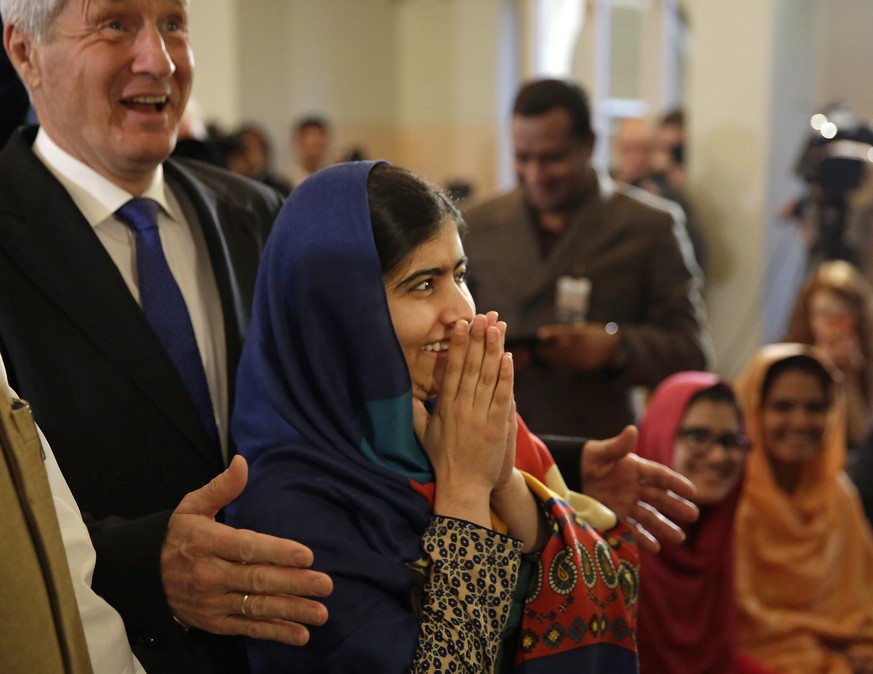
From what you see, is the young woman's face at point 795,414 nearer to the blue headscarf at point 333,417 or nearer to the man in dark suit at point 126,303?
the man in dark suit at point 126,303

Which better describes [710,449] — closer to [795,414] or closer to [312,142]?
[795,414]

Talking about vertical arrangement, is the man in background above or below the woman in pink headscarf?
above

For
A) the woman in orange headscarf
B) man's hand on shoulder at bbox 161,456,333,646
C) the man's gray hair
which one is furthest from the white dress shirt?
the woman in orange headscarf

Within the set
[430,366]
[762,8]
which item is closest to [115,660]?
[430,366]

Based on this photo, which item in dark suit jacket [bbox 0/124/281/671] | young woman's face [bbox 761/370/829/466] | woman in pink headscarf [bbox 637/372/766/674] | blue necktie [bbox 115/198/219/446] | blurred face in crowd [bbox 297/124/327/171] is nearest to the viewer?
dark suit jacket [bbox 0/124/281/671]

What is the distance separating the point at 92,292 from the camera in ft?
5.77

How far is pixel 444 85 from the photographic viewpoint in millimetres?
10305

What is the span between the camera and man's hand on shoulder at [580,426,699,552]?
1844mm

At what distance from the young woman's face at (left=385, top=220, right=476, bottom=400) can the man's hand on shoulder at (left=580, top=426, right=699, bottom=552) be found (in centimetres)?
38

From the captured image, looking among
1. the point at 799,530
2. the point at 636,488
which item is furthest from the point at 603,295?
the point at 636,488

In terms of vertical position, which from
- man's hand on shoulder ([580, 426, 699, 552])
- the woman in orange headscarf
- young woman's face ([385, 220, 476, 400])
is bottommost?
the woman in orange headscarf

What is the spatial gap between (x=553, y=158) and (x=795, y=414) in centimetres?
112

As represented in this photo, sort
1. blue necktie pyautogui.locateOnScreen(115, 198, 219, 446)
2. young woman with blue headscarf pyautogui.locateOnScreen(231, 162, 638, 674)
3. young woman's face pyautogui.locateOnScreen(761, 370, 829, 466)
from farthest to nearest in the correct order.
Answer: young woman's face pyautogui.locateOnScreen(761, 370, 829, 466)
blue necktie pyautogui.locateOnScreen(115, 198, 219, 446)
young woman with blue headscarf pyautogui.locateOnScreen(231, 162, 638, 674)

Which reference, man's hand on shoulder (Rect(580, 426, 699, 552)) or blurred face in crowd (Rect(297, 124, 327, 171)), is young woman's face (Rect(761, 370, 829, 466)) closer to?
man's hand on shoulder (Rect(580, 426, 699, 552))
